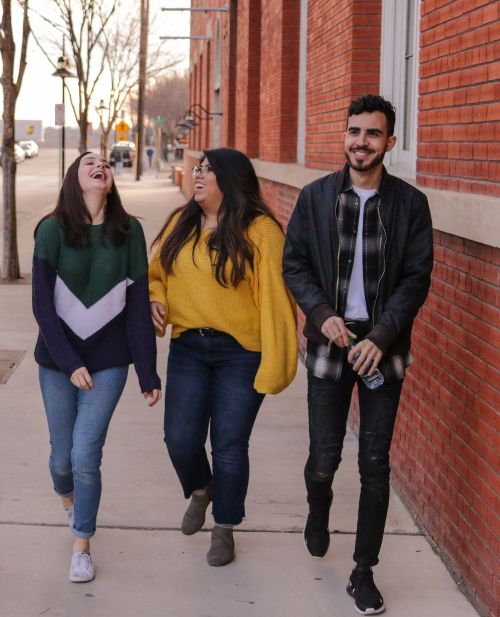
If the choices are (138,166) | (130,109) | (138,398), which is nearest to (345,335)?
(138,398)

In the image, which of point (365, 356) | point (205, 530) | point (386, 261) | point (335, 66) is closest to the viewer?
point (365, 356)

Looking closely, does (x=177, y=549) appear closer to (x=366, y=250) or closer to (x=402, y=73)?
(x=366, y=250)

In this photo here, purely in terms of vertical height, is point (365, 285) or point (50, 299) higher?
point (365, 285)

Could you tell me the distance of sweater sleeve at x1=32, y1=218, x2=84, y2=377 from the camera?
4.78m

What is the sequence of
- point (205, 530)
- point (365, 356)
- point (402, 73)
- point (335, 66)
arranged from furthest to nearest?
1. point (335, 66)
2. point (402, 73)
3. point (205, 530)
4. point (365, 356)

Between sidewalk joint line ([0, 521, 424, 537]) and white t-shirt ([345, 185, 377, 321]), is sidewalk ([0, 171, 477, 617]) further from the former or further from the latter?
white t-shirt ([345, 185, 377, 321])

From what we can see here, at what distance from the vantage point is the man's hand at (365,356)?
4.39 meters

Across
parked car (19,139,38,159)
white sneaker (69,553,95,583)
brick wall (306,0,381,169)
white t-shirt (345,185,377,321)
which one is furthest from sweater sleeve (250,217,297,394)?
parked car (19,139,38,159)

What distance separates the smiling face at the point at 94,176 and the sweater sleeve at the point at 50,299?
201 mm

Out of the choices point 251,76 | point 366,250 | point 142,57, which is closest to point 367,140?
point 366,250

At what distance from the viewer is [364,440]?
4641 millimetres

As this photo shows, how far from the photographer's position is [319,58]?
9.77 m

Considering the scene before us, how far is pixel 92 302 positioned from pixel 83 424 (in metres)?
0.50

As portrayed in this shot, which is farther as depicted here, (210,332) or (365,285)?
(210,332)
